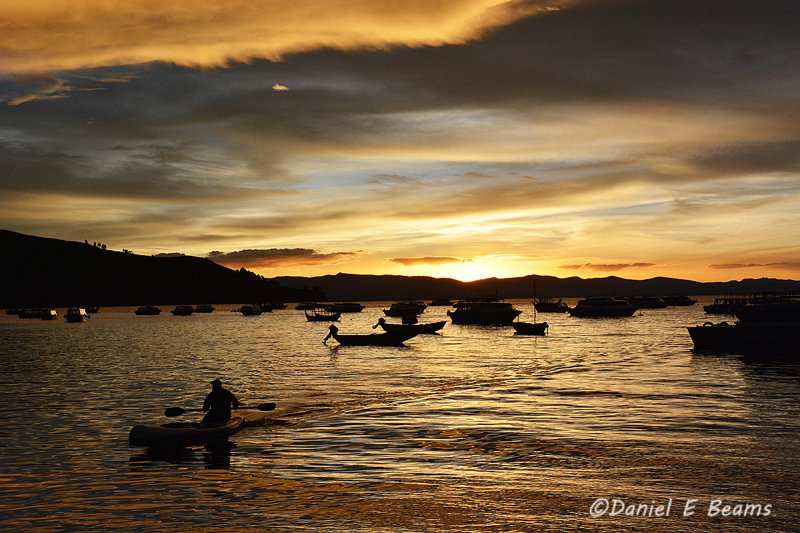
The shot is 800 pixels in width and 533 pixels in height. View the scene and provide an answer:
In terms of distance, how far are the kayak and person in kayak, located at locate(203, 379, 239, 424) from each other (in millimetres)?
563

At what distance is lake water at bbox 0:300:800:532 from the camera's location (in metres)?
14.3

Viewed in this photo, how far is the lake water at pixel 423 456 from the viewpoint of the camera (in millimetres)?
14312

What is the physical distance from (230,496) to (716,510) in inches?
447

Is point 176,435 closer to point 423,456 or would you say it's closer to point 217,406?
point 217,406

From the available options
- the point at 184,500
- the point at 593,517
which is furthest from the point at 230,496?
the point at 593,517

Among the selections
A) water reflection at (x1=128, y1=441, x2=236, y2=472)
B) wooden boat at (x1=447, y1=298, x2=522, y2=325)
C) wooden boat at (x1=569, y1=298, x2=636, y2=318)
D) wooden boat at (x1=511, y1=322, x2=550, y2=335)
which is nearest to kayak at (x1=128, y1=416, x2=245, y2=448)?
water reflection at (x1=128, y1=441, x2=236, y2=472)

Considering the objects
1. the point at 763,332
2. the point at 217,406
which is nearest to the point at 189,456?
the point at 217,406

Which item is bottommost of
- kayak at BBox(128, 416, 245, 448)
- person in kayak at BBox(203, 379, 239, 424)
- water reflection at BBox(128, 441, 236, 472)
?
water reflection at BBox(128, 441, 236, 472)

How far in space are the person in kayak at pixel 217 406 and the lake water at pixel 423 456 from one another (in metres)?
1.01

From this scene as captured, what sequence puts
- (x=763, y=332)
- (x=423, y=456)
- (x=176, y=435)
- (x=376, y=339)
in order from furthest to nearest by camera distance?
(x=376, y=339) < (x=763, y=332) < (x=176, y=435) < (x=423, y=456)

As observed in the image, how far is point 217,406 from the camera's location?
80.9 ft

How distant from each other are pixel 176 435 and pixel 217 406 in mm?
2343

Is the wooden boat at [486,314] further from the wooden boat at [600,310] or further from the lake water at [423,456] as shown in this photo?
the lake water at [423,456]

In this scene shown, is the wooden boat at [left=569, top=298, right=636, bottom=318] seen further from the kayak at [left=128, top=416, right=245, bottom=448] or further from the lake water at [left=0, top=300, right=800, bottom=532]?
the kayak at [left=128, top=416, right=245, bottom=448]
